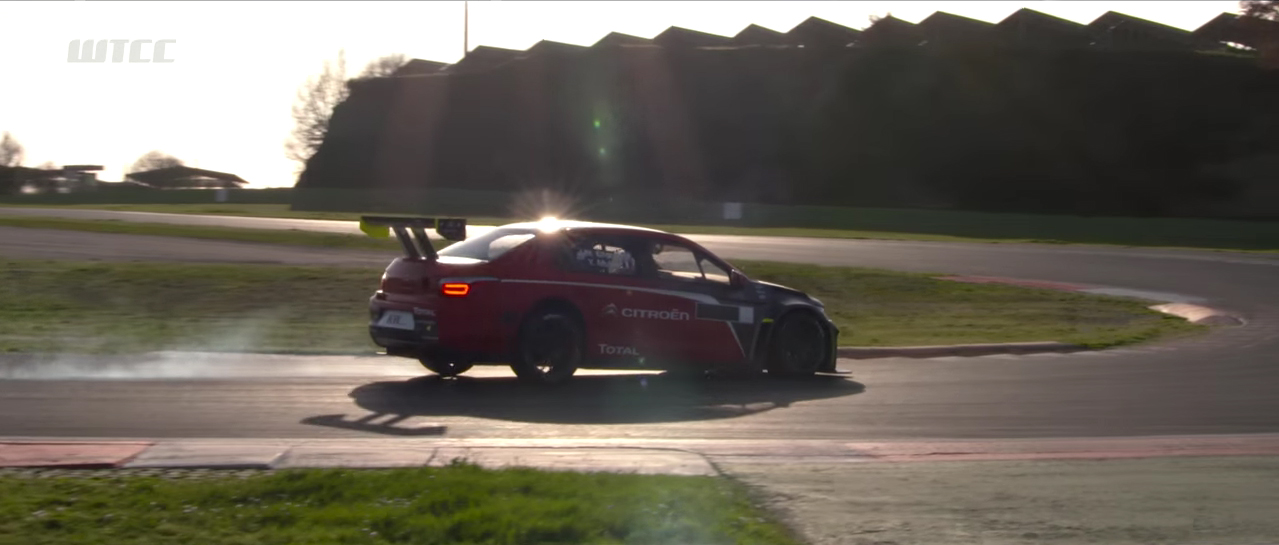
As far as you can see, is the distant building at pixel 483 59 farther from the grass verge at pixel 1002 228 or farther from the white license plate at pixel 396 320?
the white license plate at pixel 396 320

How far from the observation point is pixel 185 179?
79.0m

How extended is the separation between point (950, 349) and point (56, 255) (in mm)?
16941

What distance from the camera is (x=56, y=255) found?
81.1ft

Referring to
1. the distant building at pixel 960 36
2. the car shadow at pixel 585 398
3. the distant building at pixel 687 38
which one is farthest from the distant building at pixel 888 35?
the car shadow at pixel 585 398

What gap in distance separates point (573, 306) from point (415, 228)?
146cm

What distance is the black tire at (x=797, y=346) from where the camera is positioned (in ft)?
41.2

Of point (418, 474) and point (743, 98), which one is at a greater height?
point (743, 98)

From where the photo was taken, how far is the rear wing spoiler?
36.8ft

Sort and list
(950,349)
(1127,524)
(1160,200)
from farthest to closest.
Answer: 1. (1160,200)
2. (950,349)
3. (1127,524)

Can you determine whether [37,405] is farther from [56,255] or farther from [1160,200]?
[1160,200]

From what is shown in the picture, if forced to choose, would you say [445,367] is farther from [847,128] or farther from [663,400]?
[847,128]

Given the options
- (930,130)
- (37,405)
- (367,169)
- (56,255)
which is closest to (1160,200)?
(930,130)

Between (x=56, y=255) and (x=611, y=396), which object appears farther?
(x=56, y=255)

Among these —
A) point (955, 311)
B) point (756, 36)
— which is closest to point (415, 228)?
point (955, 311)
